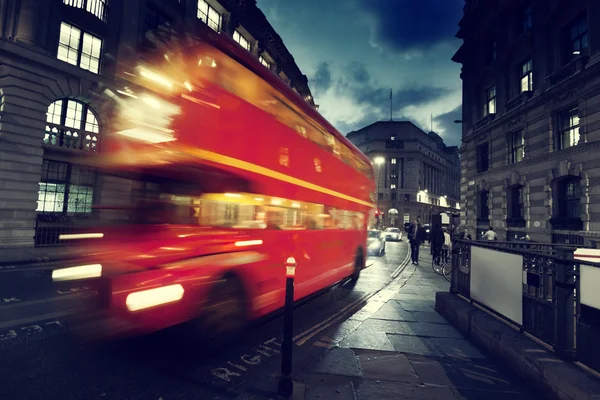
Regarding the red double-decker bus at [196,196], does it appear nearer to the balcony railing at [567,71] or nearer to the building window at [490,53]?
the balcony railing at [567,71]

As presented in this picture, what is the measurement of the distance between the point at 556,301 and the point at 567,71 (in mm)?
17651

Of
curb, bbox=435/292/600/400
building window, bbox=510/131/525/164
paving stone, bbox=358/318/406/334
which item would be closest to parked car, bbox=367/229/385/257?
building window, bbox=510/131/525/164

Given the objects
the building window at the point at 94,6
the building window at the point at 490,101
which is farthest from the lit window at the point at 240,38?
the building window at the point at 490,101

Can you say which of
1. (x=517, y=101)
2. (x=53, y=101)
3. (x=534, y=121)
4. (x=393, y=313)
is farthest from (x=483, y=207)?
(x=53, y=101)

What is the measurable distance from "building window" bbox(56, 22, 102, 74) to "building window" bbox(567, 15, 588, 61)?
81.5ft

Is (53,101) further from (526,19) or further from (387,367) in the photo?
(526,19)

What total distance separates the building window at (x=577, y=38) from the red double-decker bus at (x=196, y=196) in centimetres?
1801

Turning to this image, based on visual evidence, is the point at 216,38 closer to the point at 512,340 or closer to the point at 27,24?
the point at 512,340

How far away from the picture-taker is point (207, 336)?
15.5 ft

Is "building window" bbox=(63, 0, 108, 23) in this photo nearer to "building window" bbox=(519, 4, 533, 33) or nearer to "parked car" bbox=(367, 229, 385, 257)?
"parked car" bbox=(367, 229, 385, 257)

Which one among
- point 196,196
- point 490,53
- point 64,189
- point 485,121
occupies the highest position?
point 490,53

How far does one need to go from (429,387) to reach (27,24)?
2010 cm

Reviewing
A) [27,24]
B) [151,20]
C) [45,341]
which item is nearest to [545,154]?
[45,341]

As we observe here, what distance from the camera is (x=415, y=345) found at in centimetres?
504
